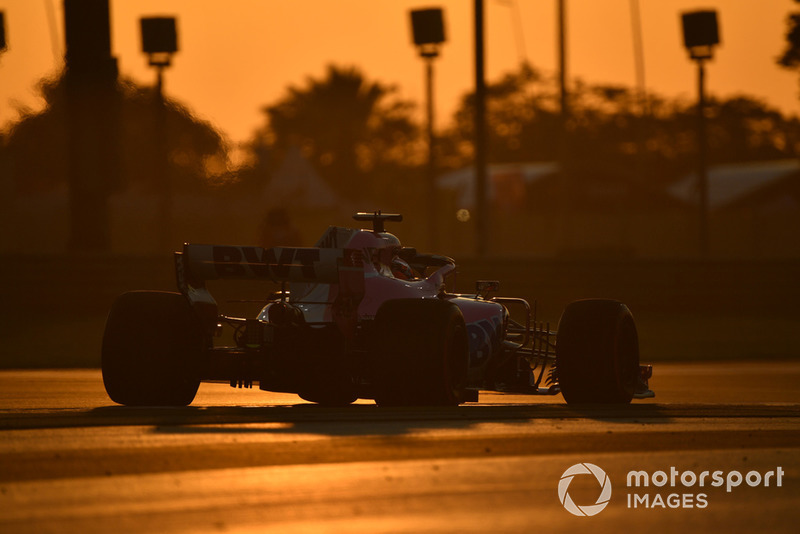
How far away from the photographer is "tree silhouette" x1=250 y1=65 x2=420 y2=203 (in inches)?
4085

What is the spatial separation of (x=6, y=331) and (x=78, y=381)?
8384 millimetres

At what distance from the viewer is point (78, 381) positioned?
15.7 m

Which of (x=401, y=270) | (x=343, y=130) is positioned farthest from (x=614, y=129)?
(x=401, y=270)

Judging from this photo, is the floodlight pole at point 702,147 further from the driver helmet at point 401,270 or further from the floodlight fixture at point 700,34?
the driver helmet at point 401,270

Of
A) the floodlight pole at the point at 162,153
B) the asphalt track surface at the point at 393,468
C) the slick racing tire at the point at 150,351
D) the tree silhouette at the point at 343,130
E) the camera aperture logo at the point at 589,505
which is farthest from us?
the tree silhouette at the point at 343,130

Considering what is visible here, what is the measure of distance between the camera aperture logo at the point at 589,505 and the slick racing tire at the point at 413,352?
8.10 ft

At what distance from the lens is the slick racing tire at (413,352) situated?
1068 centimetres

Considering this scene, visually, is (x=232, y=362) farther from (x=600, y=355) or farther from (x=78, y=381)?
(x=78, y=381)

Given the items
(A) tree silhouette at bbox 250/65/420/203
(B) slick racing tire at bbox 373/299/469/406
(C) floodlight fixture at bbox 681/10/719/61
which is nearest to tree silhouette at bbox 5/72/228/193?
(C) floodlight fixture at bbox 681/10/719/61

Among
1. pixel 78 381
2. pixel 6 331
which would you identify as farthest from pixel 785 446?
pixel 6 331

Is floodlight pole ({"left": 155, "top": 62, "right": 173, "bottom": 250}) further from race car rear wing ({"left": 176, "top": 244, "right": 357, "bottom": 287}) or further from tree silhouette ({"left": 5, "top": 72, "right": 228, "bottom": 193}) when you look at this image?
race car rear wing ({"left": 176, "top": 244, "right": 357, "bottom": 287})

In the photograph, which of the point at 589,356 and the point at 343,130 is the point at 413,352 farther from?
the point at 343,130

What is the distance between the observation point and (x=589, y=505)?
7.19m

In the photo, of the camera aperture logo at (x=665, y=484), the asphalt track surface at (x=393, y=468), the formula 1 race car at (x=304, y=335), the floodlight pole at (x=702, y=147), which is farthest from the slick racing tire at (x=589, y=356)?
the floodlight pole at (x=702, y=147)
